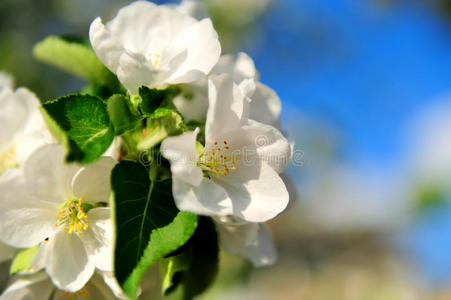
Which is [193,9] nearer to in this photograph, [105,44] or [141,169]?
[105,44]

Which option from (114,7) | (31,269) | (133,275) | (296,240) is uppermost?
(133,275)

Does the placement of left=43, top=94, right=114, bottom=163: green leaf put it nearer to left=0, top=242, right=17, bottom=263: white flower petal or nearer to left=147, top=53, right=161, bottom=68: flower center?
left=147, top=53, right=161, bottom=68: flower center

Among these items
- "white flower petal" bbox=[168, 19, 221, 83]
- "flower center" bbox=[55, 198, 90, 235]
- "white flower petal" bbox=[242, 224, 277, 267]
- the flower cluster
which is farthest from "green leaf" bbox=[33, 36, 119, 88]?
"white flower petal" bbox=[242, 224, 277, 267]

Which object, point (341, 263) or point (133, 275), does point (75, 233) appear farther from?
point (341, 263)

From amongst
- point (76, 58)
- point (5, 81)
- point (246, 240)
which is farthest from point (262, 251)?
point (5, 81)

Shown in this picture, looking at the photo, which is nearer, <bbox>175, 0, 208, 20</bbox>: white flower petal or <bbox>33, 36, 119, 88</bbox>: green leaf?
<bbox>33, 36, 119, 88</bbox>: green leaf

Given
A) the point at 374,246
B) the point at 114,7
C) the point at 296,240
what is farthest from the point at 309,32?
the point at 374,246

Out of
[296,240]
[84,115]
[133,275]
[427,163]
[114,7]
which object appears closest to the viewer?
[133,275]
